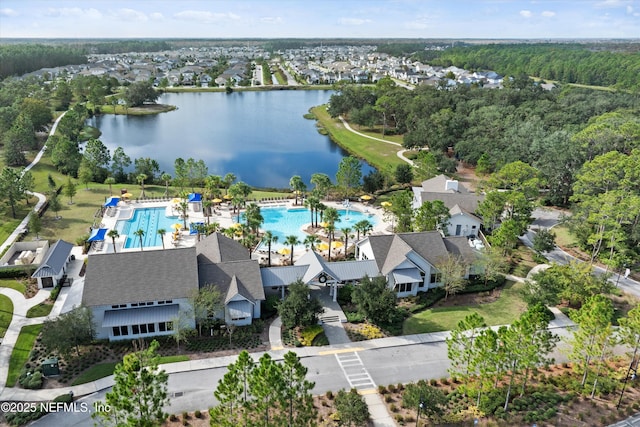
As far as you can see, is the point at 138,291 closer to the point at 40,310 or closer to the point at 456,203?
the point at 40,310

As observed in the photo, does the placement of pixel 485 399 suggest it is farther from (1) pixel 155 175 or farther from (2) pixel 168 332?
(1) pixel 155 175

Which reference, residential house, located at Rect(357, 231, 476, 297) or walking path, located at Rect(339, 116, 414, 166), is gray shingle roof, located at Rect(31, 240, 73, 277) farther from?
walking path, located at Rect(339, 116, 414, 166)

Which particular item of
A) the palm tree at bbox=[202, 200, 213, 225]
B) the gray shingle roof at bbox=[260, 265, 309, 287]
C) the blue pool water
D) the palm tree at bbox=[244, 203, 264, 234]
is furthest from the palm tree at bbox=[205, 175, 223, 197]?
the gray shingle roof at bbox=[260, 265, 309, 287]

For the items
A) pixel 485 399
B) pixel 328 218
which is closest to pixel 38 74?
pixel 328 218

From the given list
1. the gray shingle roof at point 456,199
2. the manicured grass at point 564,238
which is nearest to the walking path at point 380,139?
the gray shingle roof at point 456,199

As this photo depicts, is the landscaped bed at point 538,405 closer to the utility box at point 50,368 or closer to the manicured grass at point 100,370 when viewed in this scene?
the manicured grass at point 100,370

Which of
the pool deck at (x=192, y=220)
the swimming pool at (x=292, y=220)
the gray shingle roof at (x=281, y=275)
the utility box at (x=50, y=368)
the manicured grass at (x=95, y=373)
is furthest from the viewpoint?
the swimming pool at (x=292, y=220)

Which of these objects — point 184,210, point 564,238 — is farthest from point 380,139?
point 184,210
